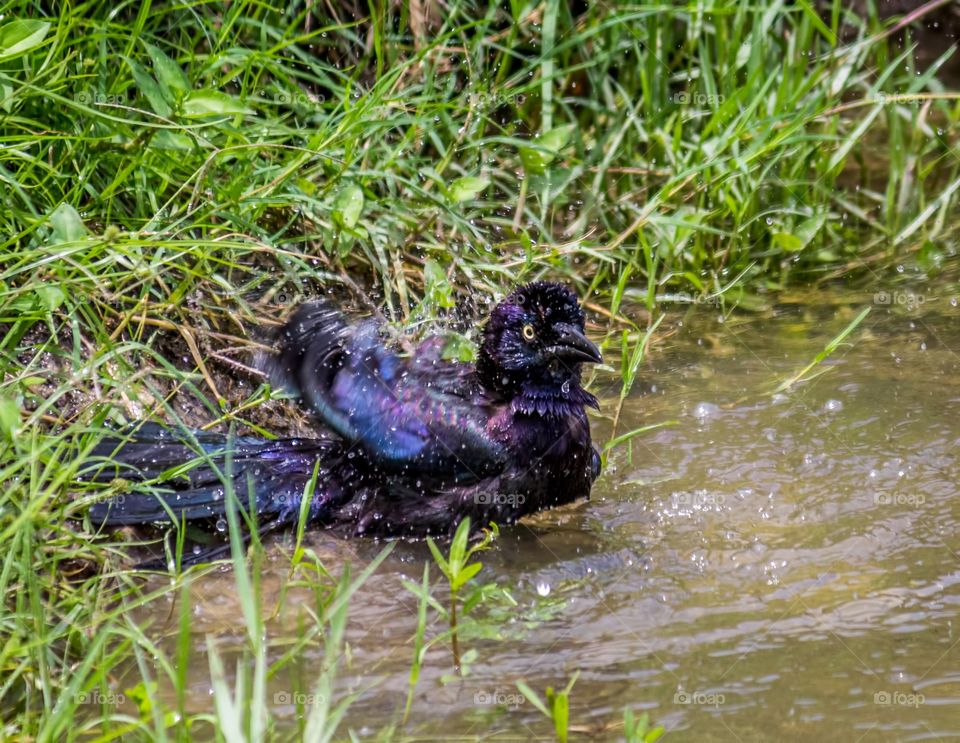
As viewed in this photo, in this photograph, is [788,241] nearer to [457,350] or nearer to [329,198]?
[457,350]

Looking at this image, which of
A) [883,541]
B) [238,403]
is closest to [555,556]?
[883,541]

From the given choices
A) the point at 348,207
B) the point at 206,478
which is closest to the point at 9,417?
Answer: the point at 206,478

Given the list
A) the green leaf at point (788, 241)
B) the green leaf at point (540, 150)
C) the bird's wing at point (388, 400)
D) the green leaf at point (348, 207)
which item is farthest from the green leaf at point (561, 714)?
the green leaf at point (788, 241)

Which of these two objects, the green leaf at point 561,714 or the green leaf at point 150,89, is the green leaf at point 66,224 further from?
the green leaf at point 561,714

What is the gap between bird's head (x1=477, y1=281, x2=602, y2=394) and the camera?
423 cm

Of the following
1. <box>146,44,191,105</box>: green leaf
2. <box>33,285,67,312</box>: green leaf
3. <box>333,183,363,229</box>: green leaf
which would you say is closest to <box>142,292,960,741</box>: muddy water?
<box>33,285,67,312</box>: green leaf

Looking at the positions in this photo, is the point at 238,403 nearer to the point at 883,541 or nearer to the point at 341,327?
the point at 341,327

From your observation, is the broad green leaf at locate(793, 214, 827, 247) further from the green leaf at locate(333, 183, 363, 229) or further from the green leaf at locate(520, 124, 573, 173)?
the green leaf at locate(333, 183, 363, 229)

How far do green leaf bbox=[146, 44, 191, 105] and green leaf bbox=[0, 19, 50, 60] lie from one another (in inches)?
14.4

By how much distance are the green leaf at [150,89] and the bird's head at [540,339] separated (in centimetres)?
122

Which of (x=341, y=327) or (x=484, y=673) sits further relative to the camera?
(x=341, y=327)

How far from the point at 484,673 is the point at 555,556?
777mm

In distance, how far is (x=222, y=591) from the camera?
12.2 feet

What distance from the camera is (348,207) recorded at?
4273 mm
